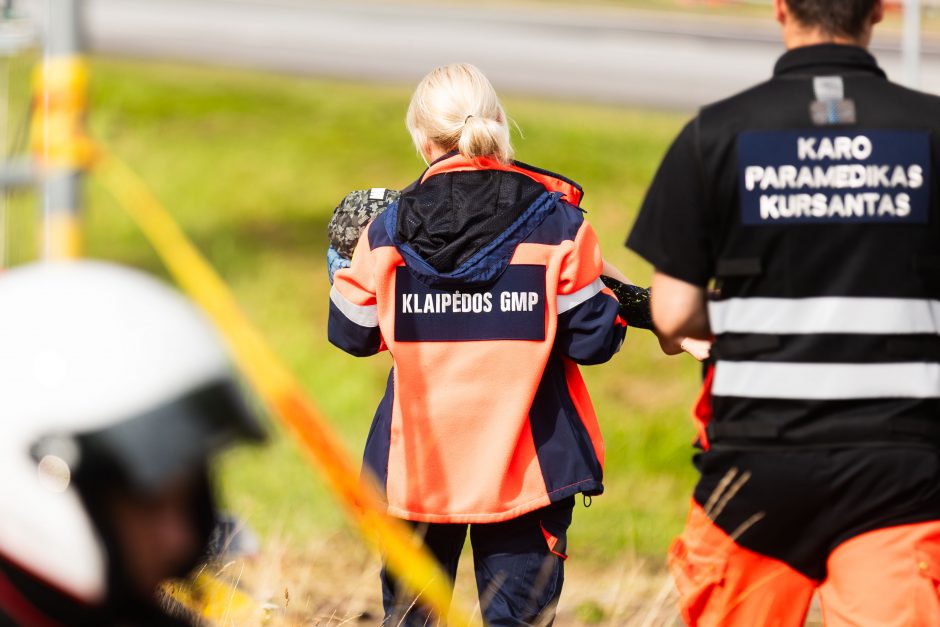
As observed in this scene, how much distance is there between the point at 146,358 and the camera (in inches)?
80.0

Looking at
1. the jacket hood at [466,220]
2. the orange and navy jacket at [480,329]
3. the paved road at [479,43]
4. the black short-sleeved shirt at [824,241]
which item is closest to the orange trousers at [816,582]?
the black short-sleeved shirt at [824,241]

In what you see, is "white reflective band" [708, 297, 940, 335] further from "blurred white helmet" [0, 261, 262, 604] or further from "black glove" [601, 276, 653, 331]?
"blurred white helmet" [0, 261, 262, 604]

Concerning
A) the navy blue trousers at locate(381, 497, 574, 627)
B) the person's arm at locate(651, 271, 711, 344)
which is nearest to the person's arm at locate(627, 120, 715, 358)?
the person's arm at locate(651, 271, 711, 344)

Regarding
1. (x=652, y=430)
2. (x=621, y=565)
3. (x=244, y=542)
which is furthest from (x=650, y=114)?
(x=244, y=542)

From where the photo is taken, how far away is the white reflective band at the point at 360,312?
327 centimetres

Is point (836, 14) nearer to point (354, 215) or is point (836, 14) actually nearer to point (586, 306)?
point (586, 306)

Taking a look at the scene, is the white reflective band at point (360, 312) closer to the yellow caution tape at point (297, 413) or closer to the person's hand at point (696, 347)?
the person's hand at point (696, 347)

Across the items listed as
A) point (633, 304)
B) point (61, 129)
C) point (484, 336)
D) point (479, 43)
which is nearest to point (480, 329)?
point (484, 336)

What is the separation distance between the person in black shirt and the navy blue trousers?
66 centimetres

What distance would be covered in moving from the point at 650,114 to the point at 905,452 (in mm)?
11538

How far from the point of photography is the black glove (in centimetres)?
338

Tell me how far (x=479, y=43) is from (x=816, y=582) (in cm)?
1530

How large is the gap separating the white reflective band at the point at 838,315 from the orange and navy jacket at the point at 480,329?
1.80 feet

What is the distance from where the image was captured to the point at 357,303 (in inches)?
128
